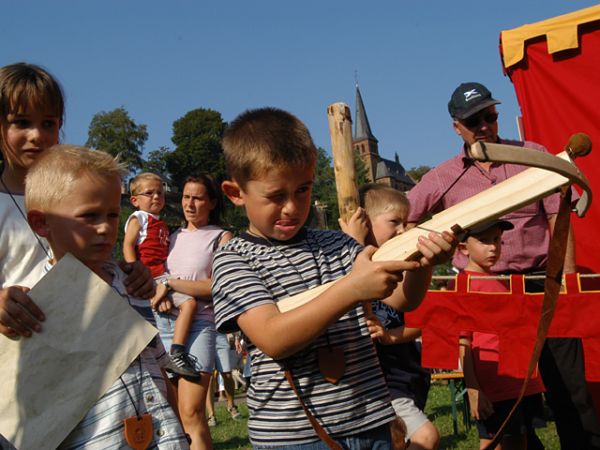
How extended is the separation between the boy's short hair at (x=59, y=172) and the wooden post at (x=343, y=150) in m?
1.95

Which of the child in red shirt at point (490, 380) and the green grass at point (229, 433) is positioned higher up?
the child in red shirt at point (490, 380)

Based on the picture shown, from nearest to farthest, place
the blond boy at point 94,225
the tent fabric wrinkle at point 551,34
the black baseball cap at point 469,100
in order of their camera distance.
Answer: the blond boy at point 94,225 → the black baseball cap at point 469,100 → the tent fabric wrinkle at point 551,34

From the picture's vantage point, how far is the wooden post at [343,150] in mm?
3953

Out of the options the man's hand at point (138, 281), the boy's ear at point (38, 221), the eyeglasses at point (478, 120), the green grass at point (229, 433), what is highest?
the eyeglasses at point (478, 120)

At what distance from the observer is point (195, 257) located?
17.9ft

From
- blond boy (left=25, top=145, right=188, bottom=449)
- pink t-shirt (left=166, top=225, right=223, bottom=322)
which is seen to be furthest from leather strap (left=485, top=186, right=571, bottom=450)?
pink t-shirt (left=166, top=225, right=223, bottom=322)

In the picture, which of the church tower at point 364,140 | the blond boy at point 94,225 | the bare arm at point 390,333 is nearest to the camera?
the blond boy at point 94,225

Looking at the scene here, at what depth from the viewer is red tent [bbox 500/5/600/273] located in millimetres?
5664

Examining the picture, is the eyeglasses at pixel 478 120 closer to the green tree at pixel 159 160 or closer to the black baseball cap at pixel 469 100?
the black baseball cap at pixel 469 100

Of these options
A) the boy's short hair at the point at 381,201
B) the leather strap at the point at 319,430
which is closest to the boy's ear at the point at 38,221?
the leather strap at the point at 319,430

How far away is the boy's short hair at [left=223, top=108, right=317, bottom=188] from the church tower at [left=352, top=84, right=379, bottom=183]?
91.3 m

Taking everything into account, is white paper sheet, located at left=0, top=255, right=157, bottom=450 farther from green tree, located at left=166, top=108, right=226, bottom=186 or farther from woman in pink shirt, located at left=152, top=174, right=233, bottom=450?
green tree, located at left=166, top=108, right=226, bottom=186

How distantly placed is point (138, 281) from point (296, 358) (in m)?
0.60

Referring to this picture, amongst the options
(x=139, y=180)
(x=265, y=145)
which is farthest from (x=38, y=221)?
(x=139, y=180)
